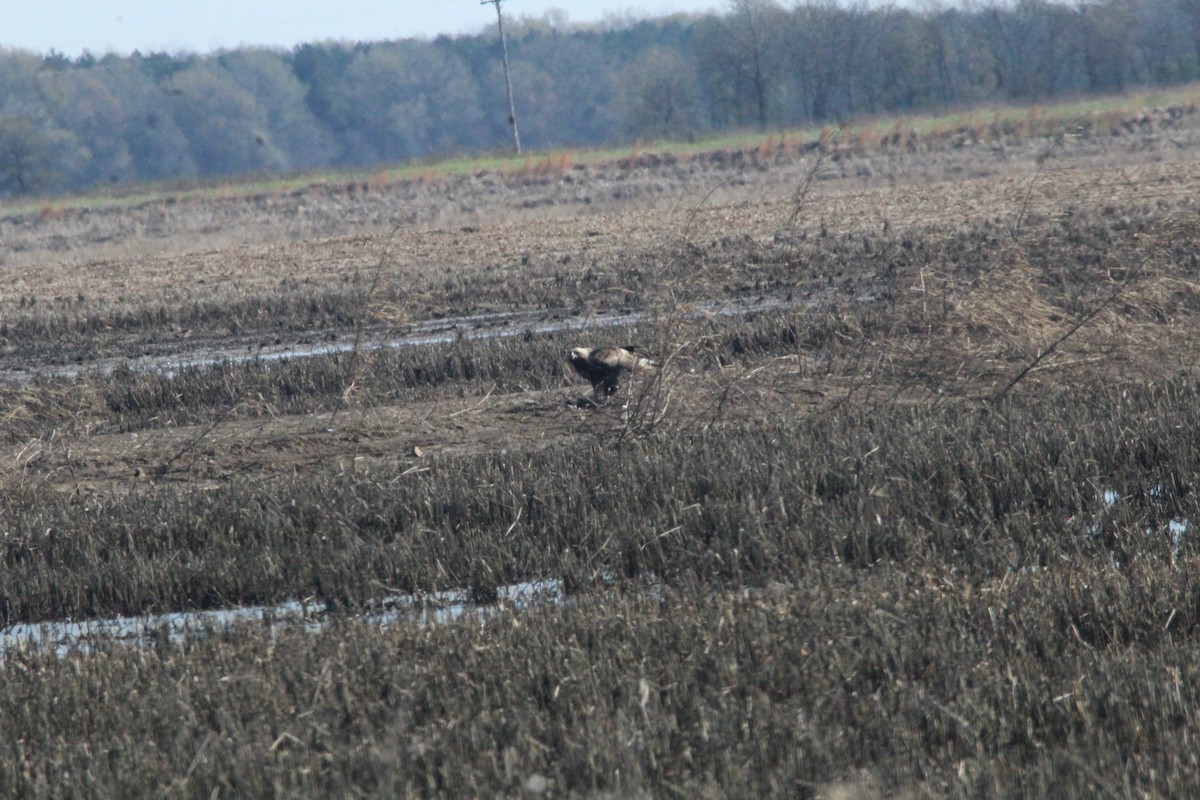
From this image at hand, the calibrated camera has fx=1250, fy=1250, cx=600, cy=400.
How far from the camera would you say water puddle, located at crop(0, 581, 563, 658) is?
19.3 feet

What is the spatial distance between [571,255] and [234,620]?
47.9 feet

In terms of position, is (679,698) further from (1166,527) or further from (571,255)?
(571,255)

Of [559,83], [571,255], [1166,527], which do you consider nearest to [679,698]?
[1166,527]

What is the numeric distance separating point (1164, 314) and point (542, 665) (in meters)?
8.41

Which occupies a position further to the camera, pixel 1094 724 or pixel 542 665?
pixel 542 665

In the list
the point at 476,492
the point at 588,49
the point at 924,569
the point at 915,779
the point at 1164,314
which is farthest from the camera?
the point at 588,49

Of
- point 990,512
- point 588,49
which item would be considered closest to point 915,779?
point 990,512

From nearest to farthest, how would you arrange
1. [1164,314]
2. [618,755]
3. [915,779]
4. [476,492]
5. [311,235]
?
1. [915,779]
2. [618,755]
3. [476,492]
4. [1164,314]
5. [311,235]

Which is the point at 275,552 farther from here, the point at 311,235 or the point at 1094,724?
the point at 311,235

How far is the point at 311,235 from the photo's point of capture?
27.8m

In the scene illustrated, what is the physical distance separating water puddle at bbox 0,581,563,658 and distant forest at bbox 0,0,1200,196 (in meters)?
46.4

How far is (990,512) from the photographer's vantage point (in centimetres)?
673

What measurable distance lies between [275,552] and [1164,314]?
8.27m

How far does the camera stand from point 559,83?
94.2 m
